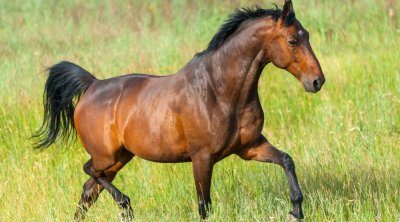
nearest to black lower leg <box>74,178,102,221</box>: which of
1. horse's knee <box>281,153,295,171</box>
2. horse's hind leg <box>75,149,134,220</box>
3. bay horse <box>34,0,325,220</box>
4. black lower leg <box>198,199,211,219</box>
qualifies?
horse's hind leg <box>75,149,134,220</box>

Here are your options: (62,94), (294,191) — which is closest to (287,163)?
(294,191)

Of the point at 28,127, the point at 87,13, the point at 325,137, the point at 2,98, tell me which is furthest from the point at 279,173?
the point at 87,13

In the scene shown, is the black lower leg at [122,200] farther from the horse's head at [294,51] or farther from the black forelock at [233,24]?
the horse's head at [294,51]

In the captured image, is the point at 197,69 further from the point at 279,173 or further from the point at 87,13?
the point at 87,13

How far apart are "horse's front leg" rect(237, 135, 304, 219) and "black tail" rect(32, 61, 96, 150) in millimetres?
1671

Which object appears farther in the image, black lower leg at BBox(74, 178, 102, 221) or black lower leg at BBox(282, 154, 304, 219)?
black lower leg at BBox(74, 178, 102, 221)

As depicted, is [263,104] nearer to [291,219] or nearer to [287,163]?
[287,163]

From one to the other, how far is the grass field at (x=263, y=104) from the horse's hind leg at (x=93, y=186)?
9 cm

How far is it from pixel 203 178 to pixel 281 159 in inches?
21.6

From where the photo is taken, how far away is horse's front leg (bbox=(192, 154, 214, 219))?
19.2 feet

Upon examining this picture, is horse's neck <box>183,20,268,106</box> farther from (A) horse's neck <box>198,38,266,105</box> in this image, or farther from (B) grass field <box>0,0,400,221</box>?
(B) grass field <box>0,0,400,221</box>

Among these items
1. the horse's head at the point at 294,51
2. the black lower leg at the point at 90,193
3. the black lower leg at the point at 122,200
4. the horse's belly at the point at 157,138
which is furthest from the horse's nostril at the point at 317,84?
the black lower leg at the point at 90,193

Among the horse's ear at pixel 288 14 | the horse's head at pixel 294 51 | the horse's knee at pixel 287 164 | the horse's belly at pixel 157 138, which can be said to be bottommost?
the horse's knee at pixel 287 164

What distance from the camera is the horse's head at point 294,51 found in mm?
5516
